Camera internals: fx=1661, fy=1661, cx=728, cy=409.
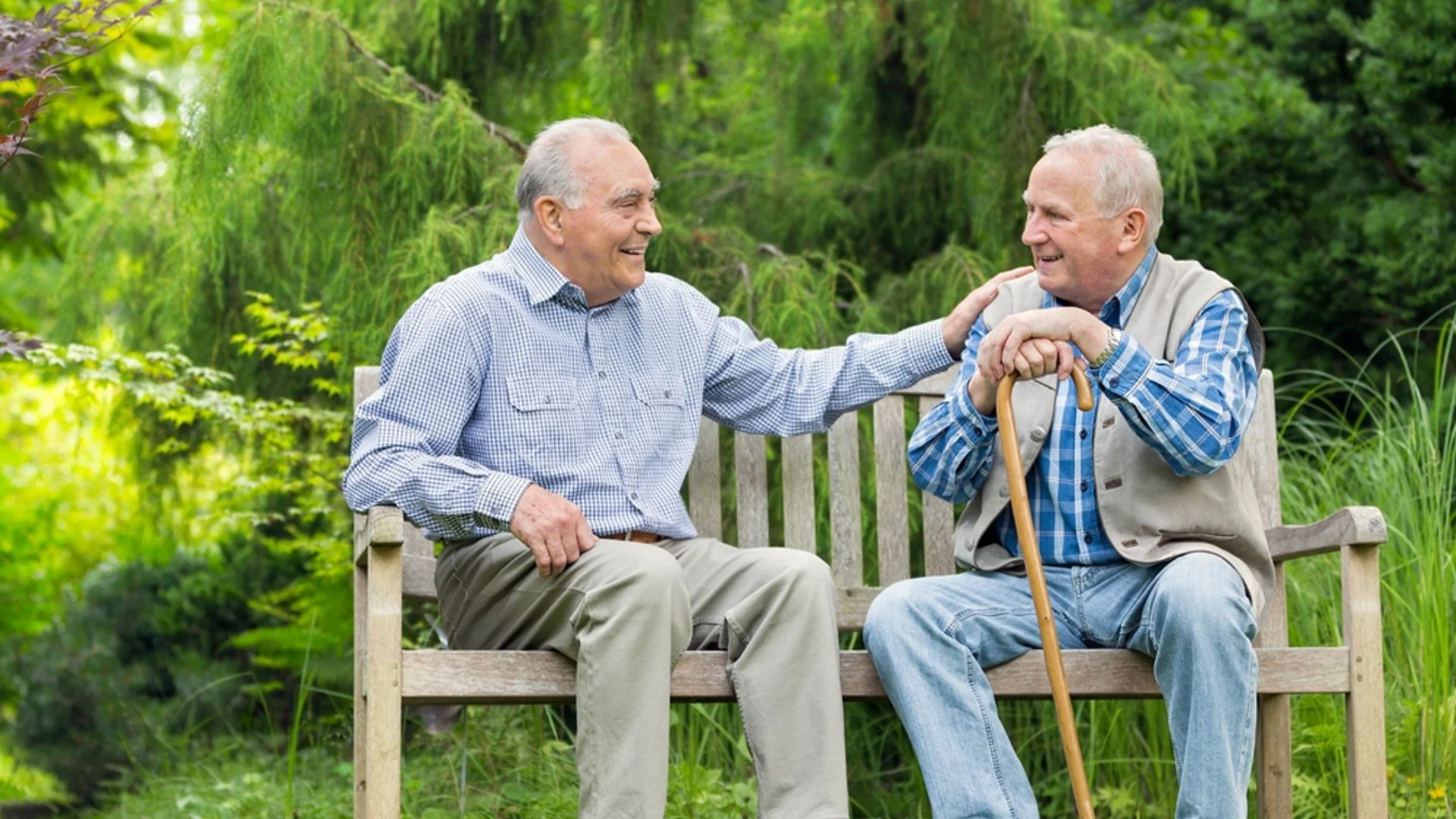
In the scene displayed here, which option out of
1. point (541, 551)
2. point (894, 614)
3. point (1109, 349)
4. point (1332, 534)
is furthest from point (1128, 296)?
point (541, 551)

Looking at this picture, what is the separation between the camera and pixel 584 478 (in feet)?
10.4

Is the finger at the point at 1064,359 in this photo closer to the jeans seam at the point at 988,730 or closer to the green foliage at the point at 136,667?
the jeans seam at the point at 988,730

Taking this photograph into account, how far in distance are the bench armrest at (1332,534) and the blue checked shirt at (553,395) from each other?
792mm

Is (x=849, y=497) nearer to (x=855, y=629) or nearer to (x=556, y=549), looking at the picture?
(x=855, y=629)

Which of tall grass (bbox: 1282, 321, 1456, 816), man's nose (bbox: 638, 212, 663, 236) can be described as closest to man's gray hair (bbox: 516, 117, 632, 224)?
man's nose (bbox: 638, 212, 663, 236)

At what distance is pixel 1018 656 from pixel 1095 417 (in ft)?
1.59

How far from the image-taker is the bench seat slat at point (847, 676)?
2.88 meters

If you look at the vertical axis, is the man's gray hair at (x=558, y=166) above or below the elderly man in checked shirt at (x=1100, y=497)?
above

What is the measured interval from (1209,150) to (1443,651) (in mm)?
2074

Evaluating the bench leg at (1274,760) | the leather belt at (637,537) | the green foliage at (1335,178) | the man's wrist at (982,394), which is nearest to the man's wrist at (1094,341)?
the man's wrist at (982,394)

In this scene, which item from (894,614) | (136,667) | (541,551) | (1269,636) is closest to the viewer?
(541,551)

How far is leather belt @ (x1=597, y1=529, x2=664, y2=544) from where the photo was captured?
10.5ft

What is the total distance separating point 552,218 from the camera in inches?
130

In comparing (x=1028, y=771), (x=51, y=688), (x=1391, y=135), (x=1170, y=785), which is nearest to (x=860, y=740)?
(x=1028, y=771)
